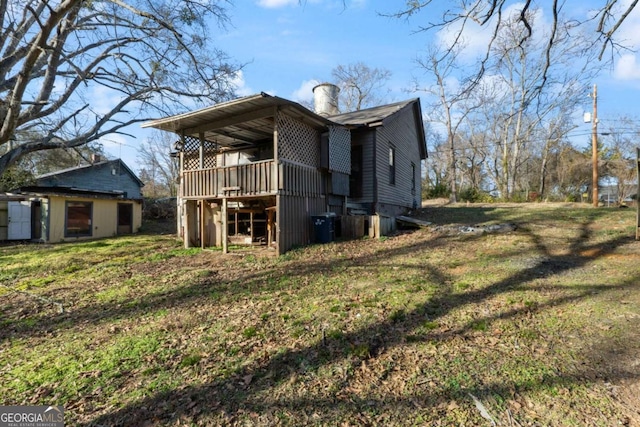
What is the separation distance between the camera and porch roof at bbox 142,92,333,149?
869 centimetres

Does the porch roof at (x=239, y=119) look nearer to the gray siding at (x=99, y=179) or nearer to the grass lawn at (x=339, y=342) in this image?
the grass lawn at (x=339, y=342)

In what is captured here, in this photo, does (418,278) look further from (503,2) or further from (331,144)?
(331,144)

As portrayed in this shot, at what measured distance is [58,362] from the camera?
376 centimetres

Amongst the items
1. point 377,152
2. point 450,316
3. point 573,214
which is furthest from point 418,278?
point 573,214

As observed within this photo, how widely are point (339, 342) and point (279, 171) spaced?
592 centimetres

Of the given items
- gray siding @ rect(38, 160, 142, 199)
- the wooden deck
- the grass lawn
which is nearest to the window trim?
the wooden deck

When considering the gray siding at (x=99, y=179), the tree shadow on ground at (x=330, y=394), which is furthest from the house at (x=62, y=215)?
the tree shadow on ground at (x=330, y=394)

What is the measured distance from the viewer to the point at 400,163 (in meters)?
15.3

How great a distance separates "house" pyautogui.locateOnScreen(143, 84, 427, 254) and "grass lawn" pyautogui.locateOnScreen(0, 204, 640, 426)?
282cm

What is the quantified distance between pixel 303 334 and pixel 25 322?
174 inches

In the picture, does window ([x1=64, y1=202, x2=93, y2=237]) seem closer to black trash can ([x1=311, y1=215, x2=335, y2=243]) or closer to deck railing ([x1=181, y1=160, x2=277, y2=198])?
deck railing ([x1=181, y1=160, x2=277, y2=198])

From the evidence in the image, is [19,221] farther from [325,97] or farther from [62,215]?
[325,97]

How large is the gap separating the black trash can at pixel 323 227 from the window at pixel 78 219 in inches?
470

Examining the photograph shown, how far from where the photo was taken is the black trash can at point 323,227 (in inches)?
390
